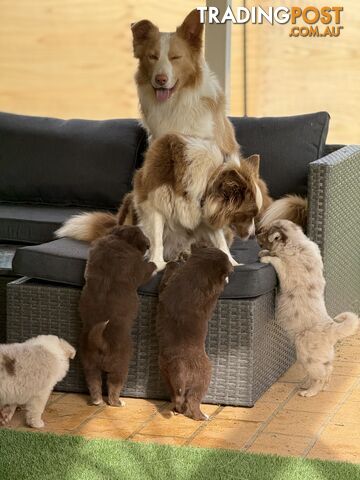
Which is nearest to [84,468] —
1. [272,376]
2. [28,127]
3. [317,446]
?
[317,446]

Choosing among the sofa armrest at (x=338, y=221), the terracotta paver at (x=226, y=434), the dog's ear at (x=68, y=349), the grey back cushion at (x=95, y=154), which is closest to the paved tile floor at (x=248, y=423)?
the terracotta paver at (x=226, y=434)

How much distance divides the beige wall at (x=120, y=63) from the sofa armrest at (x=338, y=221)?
1.13 meters

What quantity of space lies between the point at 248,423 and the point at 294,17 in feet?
9.36

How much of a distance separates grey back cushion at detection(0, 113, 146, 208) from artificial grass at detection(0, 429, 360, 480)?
184 centimetres

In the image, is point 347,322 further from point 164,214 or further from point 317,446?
point 164,214

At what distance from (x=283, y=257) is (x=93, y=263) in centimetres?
76

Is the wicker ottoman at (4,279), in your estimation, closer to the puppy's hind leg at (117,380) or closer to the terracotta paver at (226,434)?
the puppy's hind leg at (117,380)

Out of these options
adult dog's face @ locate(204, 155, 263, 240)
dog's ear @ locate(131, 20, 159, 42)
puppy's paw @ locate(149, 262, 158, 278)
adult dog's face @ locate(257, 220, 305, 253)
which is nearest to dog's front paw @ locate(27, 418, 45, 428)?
puppy's paw @ locate(149, 262, 158, 278)

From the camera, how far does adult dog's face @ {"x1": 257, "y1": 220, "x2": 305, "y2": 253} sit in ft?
12.5

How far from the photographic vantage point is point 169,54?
402 cm

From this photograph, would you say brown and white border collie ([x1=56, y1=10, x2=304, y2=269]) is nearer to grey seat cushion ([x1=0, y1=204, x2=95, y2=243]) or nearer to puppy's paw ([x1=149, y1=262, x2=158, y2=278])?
puppy's paw ([x1=149, y1=262, x2=158, y2=278])

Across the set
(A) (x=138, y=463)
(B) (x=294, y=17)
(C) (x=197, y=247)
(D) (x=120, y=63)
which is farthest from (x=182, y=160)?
(D) (x=120, y=63)

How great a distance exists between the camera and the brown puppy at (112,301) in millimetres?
3598

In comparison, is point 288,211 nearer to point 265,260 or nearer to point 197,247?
point 265,260
